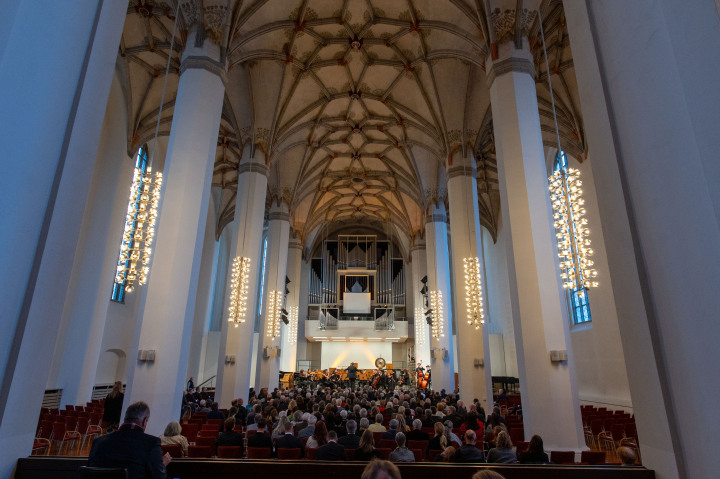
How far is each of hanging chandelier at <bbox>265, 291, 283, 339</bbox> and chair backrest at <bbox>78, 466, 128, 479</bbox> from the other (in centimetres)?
1548

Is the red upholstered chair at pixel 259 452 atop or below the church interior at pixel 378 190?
below

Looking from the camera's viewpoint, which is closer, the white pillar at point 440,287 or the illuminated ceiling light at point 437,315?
the white pillar at point 440,287

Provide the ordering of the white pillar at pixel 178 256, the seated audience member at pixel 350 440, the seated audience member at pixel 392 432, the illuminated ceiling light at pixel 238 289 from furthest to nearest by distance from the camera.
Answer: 1. the illuminated ceiling light at pixel 238 289
2. the white pillar at pixel 178 256
3. the seated audience member at pixel 392 432
4. the seated audience member at pixel 350 440

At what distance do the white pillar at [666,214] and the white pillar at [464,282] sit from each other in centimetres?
996

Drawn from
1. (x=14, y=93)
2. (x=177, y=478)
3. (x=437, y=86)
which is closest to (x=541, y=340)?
(x=177, y=478)

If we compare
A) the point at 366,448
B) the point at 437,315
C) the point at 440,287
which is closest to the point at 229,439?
the point at 366,448

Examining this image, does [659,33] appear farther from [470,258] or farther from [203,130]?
[470,258]

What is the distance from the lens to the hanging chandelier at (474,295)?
12.4 m

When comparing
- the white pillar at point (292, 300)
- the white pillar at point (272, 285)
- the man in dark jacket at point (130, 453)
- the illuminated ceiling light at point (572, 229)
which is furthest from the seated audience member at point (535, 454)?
the white pillar at point (292, 300)

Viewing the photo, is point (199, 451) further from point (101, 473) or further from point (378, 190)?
point (378, 190)

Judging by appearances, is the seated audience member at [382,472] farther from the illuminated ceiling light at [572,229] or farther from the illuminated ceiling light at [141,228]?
the illuminated ceiling light at [141,228]

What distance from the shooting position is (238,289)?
12.4 metres

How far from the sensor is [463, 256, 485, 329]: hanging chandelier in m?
12.4

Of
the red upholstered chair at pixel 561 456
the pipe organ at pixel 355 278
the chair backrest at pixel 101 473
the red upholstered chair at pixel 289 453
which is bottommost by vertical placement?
the red upholstered chair at pixel 561 456
